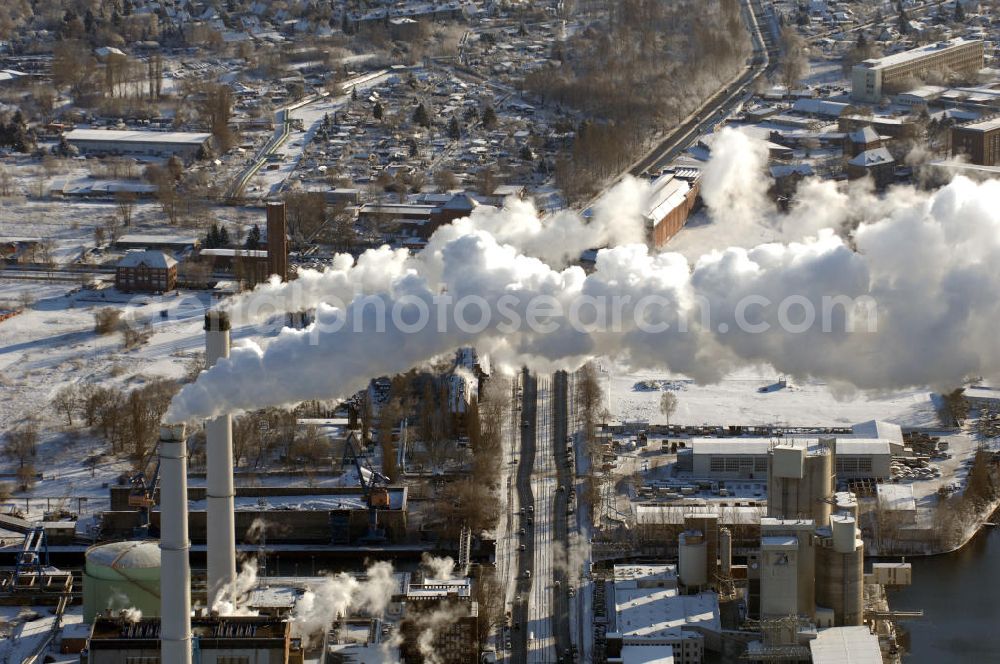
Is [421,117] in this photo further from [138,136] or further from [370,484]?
[370,484]

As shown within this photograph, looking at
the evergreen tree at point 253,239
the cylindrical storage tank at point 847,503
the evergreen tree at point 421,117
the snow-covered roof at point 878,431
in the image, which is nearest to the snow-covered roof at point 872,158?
the evergreen tree at point 421,117

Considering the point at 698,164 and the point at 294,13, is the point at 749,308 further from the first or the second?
the point at 294,13

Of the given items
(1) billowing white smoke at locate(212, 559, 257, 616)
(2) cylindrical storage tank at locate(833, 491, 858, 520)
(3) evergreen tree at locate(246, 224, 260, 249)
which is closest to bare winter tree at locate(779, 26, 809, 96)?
(3) evergreen tree at locate(246, 224, 260, 249)

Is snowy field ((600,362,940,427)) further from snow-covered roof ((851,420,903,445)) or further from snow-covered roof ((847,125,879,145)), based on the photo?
snow-covered roof ((847,125,879,145))

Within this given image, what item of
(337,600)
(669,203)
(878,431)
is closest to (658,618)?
(337,600)

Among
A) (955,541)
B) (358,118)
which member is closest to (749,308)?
(955,541)

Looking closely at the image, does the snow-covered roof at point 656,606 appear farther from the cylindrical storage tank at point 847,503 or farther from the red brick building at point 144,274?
the red brick building at point 144,274
